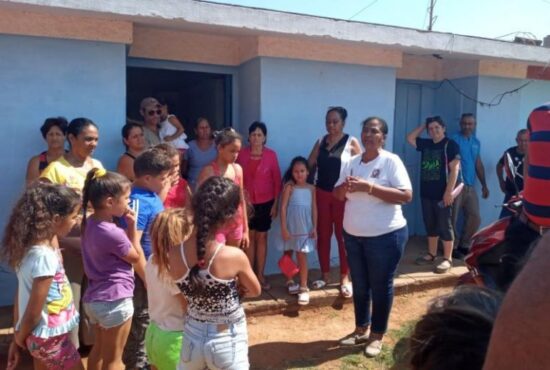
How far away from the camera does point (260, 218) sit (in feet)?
16.6

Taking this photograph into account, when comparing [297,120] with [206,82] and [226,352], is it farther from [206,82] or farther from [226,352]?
[226,352]

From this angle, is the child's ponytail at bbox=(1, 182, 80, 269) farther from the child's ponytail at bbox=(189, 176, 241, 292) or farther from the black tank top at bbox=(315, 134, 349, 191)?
the black tank top at bbox=(315, 134, 349, 191)

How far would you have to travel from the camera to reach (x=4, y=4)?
4.06 m

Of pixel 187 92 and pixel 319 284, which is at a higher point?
pixel 187 92

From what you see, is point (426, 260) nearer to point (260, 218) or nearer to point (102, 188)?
point (260, 218)

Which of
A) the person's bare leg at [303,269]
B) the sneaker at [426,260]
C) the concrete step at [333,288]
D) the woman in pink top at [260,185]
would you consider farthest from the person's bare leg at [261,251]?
the sneaker at [426,260]

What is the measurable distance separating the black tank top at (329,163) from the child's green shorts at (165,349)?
2.84 meters

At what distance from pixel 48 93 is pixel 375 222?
330 cm

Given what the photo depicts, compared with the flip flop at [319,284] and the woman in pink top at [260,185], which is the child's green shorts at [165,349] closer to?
the woman in pink top at [260,185]

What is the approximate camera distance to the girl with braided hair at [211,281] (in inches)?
89.0

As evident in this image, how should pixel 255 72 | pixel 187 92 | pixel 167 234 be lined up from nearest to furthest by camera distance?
pixel 167 234 → pixel 255 72 → pixel 187 92

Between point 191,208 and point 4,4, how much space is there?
303cm

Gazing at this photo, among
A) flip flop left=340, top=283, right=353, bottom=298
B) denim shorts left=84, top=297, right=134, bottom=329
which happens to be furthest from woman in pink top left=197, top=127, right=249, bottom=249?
denim shorts left=84, top=297, right=134, bottom=329

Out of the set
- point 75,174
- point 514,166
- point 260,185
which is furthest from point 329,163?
point 514,166
